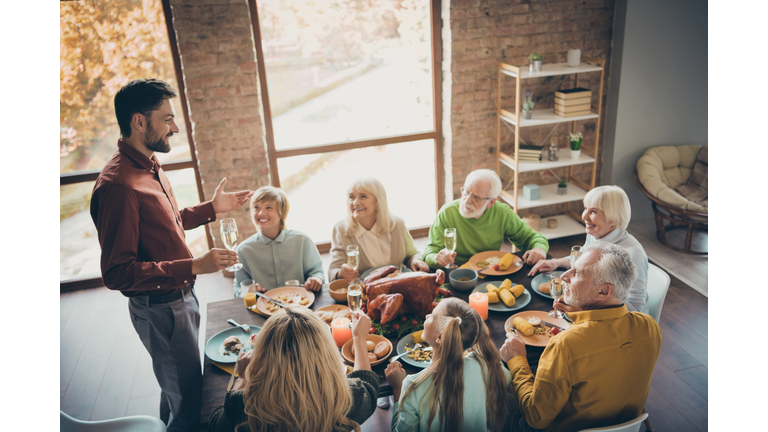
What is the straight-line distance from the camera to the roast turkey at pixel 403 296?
229cm

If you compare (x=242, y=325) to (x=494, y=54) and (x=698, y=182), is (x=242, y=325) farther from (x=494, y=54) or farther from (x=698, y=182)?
(x=698, y=182)

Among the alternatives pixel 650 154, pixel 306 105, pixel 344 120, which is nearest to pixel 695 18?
pixel 650 154

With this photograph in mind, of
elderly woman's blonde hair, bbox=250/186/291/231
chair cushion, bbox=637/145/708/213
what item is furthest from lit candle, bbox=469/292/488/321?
chair cushion, bbox=637/145/708/213

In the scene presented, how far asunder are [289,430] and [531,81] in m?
4.08

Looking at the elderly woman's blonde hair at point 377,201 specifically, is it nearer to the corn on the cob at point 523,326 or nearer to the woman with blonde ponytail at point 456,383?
the corn on the cob at point 523,326

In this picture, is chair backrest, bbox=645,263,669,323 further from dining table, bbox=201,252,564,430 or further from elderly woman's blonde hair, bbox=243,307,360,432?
elderly woman's blonde hair, bbox=243,307,360,432

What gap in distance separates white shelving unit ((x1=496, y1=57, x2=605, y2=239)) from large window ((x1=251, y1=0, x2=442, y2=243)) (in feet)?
2.15

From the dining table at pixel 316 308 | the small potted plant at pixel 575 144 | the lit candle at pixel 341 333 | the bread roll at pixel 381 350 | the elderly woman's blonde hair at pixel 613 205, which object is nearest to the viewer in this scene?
the dining table at pixel 316 308

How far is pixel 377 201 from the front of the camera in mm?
3076

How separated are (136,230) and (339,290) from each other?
1008 mm

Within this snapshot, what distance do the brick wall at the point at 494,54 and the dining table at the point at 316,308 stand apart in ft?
6.80

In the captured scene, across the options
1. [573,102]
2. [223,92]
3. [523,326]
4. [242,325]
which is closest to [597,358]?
[523,326]

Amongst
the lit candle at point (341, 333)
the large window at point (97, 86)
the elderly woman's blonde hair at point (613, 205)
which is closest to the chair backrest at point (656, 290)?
the elderly woman's blonde hair at point (613, 205)

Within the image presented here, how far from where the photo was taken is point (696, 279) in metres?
4.14
